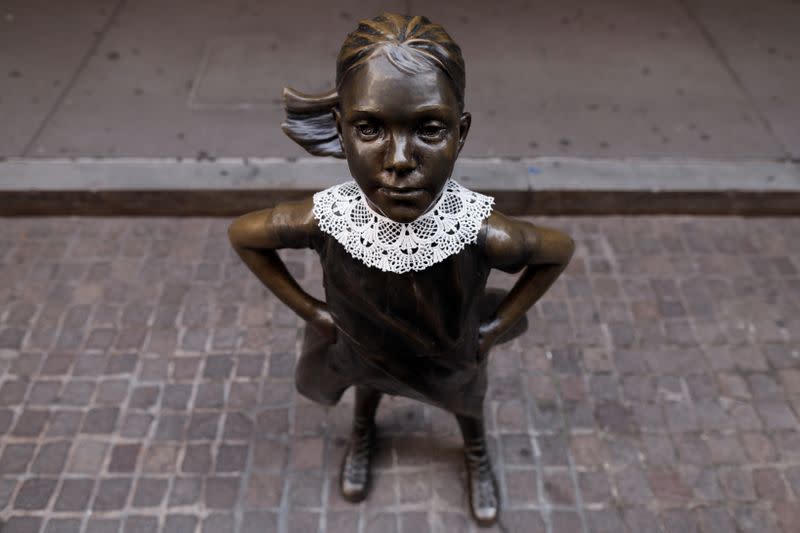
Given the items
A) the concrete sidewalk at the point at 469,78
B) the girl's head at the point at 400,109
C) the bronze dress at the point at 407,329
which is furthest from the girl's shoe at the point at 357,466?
the concrete sidewalk at the point at 469,78

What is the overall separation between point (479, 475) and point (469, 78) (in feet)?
11.1

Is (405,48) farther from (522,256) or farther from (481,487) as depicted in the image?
(481,487)

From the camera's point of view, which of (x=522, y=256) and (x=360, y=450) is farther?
(x=360, y=450)

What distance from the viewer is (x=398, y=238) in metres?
1.66

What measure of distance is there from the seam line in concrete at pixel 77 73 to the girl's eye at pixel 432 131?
4.02 m

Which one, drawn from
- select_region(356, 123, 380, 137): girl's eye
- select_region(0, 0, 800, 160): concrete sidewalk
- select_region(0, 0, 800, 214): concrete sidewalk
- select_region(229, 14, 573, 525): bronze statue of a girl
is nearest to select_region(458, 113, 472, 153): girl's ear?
select_region(229, 14, 573, 525): bronze statue of a girl

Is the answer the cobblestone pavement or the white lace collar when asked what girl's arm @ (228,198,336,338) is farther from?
the cobblestone pavement

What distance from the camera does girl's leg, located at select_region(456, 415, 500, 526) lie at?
8.73 feet

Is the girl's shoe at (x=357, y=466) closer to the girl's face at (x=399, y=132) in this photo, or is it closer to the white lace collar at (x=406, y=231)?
the white lace collar at (x=406, y=231)

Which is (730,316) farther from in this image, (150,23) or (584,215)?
(150,23)

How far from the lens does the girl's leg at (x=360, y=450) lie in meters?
2.74

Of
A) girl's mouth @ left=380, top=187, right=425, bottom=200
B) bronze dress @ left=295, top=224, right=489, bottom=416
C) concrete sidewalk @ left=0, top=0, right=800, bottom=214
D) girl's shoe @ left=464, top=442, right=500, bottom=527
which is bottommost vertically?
girl's shoe @ left=464, top=442, right=500, bottom=527

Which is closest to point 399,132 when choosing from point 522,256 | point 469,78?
point 522,256

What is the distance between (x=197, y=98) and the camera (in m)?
4.93
